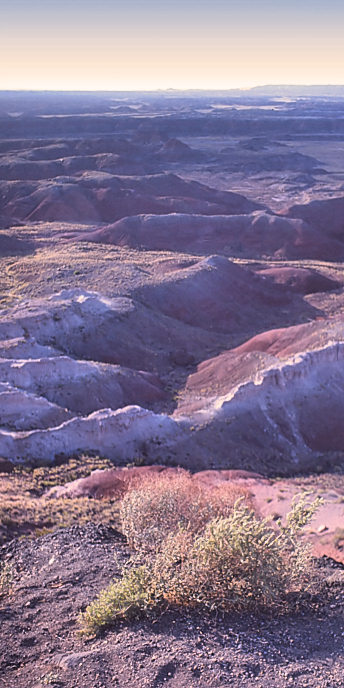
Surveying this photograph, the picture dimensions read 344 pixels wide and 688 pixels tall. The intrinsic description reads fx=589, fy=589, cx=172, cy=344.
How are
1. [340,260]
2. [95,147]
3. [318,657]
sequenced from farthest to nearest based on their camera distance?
1. [95,147]
2. [340,260]
3. [318,657]

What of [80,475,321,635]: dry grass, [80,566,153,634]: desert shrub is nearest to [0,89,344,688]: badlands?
[80,566,153,634]: desert shrub

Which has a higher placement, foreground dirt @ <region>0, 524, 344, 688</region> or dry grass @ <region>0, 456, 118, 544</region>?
foreground dirt @ <region>0, 524, 344, 688</region>

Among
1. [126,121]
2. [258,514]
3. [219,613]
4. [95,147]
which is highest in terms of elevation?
[126,121]

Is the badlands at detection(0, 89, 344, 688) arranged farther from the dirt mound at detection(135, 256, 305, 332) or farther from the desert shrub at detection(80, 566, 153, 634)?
the desert shrub at detection(80, 566, 153, 634)

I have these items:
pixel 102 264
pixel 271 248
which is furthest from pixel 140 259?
pixel 271 248

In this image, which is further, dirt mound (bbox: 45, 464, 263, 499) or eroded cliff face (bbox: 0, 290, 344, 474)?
eroded cliff face (bbox: 0, 290, 344, 474)

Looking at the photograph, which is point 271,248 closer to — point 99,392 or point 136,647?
point 99,392

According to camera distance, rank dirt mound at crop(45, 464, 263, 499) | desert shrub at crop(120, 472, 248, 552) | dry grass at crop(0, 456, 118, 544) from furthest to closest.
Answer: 1. dirt mound at crop(45, 464, 263, 499)
2. dry grass at crop(0, 456, 118, 544)
3. desert shrub at crop(120, 472, 248, 552)
